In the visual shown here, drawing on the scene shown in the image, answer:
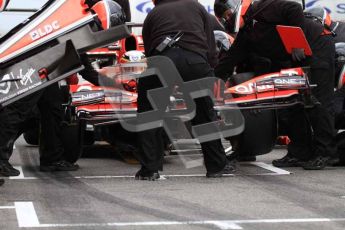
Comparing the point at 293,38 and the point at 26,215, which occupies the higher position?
the point at 293,38

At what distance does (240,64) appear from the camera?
11.2 metres

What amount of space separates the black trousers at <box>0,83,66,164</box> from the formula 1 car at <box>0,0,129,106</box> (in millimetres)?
1586

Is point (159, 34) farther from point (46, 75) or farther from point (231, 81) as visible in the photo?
point (46, 75)

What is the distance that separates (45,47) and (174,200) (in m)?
1.74

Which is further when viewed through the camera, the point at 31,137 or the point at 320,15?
the point at 31,137

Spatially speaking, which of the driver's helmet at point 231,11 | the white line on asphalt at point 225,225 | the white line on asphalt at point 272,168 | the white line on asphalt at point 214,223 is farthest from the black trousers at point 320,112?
the white line on asphalt at point 225,225

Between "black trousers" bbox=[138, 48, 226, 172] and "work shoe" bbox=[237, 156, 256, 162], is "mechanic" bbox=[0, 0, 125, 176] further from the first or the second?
"work shoe" bbox=[237, 156, 256, 162]

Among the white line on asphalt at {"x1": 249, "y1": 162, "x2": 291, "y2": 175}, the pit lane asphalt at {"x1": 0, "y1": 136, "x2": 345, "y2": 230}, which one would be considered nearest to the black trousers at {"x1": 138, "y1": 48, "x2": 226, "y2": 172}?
the pit lane asphalt at {"x1": 0, "y1": 136, "x2": 345, "y2": 230}

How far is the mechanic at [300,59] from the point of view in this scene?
10.3 m

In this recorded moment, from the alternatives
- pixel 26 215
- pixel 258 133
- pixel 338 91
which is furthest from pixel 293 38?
pixel 26 215

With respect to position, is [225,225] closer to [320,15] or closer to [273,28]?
[273,28]

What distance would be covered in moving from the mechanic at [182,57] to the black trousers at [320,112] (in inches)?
47.0

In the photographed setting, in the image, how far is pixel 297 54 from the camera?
10.2 metres

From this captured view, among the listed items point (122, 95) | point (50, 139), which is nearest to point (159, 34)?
point (122, 95)
